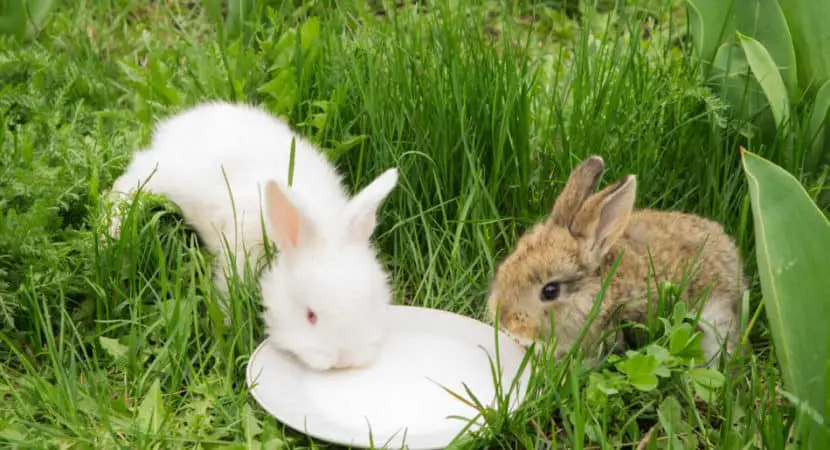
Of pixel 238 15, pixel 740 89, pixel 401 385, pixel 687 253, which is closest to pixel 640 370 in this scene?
pixel 687 253

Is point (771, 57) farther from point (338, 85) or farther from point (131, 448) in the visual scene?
point (131, 448)

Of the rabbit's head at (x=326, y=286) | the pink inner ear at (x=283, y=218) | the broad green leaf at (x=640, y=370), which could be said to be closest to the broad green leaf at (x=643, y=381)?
the broad green leaf at (x=640, y=370)

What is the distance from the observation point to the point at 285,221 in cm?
299

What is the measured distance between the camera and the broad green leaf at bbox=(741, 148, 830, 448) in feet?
7.63

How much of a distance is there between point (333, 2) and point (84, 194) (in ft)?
5.48

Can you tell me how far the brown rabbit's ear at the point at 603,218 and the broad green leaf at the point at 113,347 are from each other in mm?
1351

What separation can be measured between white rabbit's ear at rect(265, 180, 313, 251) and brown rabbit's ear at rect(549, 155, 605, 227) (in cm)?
75

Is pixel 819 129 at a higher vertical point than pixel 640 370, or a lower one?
higher

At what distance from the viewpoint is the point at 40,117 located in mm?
3570

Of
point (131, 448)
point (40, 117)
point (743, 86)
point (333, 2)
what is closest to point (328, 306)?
point (131, 448)

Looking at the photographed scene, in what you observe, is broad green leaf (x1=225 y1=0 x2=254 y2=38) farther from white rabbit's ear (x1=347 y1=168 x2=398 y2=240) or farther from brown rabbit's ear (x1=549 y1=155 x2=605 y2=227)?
brown rabbit's ear (x1=549 y1=155 x2=605 y2=227)

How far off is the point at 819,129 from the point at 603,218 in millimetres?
971

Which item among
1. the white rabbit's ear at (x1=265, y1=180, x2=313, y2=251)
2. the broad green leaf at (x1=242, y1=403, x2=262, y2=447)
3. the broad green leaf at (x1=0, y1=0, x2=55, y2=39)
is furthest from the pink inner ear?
the broad green leaf at (x1=0, y1=0, x2=55, y2=39)

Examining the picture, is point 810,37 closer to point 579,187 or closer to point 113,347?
point 579,187
